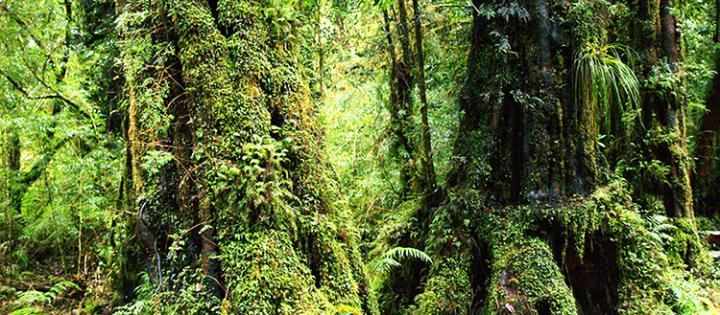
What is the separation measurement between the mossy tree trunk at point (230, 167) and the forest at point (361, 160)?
15 millimetres

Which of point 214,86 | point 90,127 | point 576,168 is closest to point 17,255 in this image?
point 90,127

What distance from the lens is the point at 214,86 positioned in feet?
10.9

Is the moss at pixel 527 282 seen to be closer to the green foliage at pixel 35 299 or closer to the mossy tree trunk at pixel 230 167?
the mossy tree trunk at pixel 230 167

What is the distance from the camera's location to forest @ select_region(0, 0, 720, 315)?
3260 mm

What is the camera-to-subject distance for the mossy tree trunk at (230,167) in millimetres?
3084

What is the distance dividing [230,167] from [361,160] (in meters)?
4.44

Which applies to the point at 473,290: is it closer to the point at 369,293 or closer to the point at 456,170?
the point at 456,170

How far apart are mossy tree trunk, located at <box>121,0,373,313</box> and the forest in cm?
2

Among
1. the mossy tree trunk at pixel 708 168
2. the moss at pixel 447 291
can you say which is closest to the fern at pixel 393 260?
the moss at pixel 447 291

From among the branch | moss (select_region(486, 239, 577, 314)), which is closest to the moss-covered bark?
moss (select_region(486, 239, 577, 314))

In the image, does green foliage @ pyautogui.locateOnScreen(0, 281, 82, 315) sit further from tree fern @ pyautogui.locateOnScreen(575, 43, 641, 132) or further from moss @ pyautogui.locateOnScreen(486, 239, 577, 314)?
tree fern @ pyautogui.locateOnScreen(575, 43, 641, 132)

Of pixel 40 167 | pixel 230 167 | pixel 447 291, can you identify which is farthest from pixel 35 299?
pixel 447 291

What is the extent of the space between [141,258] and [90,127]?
5.34 meters

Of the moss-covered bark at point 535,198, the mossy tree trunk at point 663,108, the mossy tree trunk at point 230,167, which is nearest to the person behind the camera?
the mossy tree trunk at point 230,167
